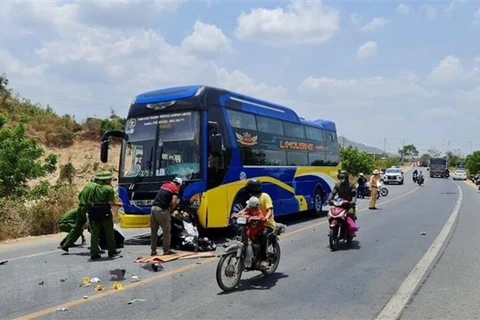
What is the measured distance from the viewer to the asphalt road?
612cm

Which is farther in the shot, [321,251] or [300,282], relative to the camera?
[321,251]

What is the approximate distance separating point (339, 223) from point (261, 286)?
13.2 feet

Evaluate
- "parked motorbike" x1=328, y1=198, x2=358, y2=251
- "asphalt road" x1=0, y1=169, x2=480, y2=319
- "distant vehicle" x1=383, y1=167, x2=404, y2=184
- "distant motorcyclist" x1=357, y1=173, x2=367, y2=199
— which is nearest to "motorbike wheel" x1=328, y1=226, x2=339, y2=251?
"parked motorbike" x1=328, y1=198, x2=358, y2=251

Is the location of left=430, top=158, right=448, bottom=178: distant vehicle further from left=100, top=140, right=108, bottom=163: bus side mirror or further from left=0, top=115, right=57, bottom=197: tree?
left=100, top=140, right=108, bottom=163: bus side mirror

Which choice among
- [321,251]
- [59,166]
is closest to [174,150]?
[321,251]

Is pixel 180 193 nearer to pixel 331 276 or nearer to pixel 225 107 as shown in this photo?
pixel 225 107

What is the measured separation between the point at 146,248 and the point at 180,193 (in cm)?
138

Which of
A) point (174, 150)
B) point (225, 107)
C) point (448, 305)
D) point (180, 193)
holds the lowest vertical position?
point (448, 305)

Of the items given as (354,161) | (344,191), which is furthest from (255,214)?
(354,161)

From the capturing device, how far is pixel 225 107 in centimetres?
1256

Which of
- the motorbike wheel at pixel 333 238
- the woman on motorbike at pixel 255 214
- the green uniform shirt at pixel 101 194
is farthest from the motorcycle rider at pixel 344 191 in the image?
the green uniform shirt at pixel 101 194

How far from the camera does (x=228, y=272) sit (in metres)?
7.11

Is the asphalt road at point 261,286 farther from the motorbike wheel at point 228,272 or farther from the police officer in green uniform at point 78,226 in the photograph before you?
the police officer in green uniform at point 78,226

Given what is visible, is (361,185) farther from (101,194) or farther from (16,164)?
(101,194)
